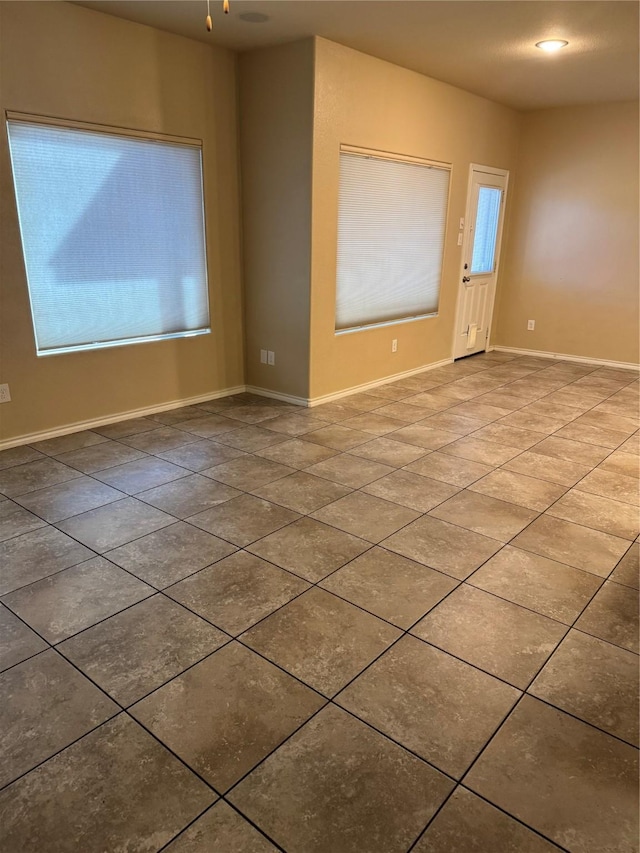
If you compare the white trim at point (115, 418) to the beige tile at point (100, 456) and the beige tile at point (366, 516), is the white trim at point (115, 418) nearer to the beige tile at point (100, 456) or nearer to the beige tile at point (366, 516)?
the beige tile at point (100, 456)

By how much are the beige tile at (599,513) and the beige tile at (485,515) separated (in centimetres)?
20

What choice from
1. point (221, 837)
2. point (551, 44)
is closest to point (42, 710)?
point (221, 837)

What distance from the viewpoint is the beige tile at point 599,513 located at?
2840 mm

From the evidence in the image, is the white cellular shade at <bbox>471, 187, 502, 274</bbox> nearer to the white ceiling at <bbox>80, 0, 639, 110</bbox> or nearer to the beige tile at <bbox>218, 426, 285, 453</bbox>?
the white ceiling at <bbox>80, 0, 639, 110</bbox>

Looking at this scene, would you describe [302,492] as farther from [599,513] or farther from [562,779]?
[562,779]

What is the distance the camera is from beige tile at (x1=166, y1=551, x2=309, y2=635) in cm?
213

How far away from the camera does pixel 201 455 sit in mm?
3668

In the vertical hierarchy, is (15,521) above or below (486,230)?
below

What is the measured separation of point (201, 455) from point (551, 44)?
12.1 ft

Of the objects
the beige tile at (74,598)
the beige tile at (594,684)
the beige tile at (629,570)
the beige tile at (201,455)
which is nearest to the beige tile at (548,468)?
the beige tile at (629,570)

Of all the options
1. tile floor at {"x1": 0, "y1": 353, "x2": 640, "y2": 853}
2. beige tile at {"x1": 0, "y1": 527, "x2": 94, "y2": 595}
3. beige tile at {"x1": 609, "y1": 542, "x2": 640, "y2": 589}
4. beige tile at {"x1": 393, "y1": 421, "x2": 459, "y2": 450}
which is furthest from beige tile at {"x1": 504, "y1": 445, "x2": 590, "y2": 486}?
beige tile at {"x1": 0, "y1": 527, "x2": 94, "y2": 595}

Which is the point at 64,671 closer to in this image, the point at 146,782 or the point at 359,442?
the point at 146,782

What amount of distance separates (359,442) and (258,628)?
2038mm

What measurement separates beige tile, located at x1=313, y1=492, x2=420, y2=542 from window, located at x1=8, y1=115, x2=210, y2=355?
217 cm
